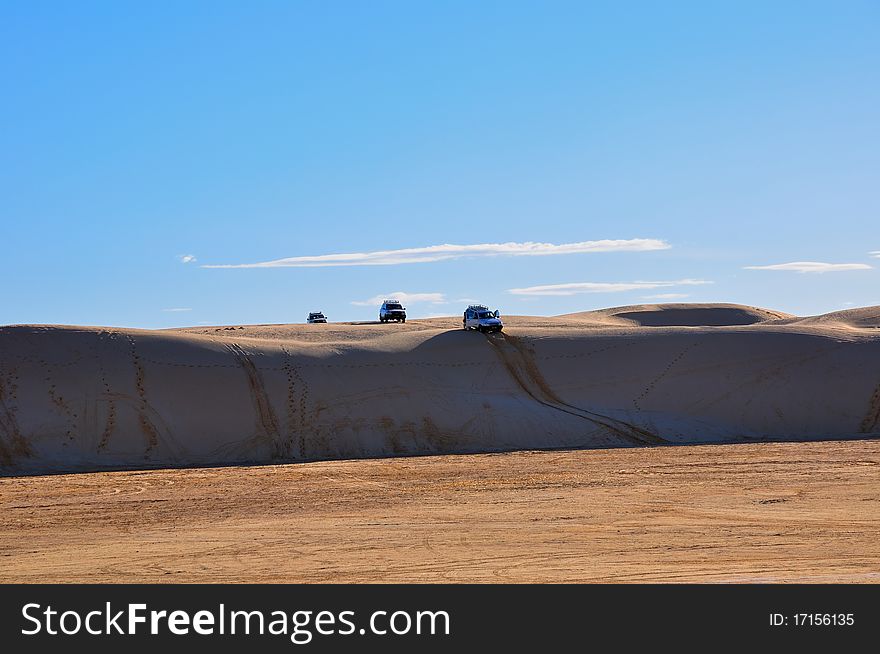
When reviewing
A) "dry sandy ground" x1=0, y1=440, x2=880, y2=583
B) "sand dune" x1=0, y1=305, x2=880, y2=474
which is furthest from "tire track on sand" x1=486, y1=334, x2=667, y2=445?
"dry sandy ground" x1=0, y1=440, x2=880, y2=583

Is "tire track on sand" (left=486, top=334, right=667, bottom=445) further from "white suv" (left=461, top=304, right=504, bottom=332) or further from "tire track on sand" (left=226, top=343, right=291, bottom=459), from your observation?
"tire track on sand" (left=226, top=343, right=291, bottom=459)

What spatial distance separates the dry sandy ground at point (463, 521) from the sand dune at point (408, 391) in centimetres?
361

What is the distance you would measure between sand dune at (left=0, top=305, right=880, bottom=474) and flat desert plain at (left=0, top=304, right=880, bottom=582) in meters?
0.10

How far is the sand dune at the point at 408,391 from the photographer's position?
32.8 m

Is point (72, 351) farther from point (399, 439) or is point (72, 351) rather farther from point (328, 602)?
point (328, 602)

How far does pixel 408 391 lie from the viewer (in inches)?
1464

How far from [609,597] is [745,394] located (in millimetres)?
30205

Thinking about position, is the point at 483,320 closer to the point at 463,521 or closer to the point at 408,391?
the point at 408,391

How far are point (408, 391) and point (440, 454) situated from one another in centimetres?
465

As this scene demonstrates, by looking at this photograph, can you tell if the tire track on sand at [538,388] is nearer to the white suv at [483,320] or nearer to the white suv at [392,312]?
the white suv at [483,320]

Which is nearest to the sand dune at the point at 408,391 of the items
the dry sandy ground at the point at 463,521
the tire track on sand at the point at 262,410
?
the tire track on sand at the point at 262,410

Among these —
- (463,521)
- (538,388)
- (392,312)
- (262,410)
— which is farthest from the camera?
(392,312)

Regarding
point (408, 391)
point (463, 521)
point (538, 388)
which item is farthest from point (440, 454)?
point (463, 521)

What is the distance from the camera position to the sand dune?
32781 mm
